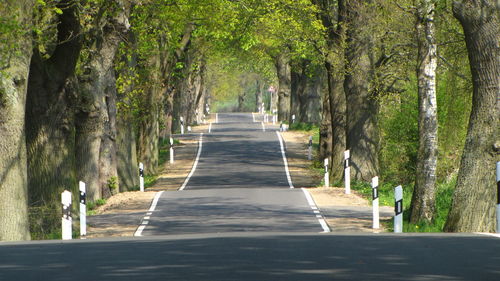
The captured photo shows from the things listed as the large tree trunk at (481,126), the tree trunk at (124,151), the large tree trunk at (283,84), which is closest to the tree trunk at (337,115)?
the tree trunk at (124,151)

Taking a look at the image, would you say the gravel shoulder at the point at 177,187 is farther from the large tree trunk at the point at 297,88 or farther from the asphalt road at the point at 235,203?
the large tree trunk at the point at 297,88

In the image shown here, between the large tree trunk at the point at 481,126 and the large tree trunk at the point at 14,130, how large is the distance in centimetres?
764

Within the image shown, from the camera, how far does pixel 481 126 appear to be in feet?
52.0

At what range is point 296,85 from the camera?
Result: 237 feet

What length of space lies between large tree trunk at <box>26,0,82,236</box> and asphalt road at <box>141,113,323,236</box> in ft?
7.43

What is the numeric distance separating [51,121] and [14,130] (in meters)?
3.54

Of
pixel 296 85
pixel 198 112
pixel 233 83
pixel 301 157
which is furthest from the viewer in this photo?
pixel 233 83

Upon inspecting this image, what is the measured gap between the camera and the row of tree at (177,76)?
52.6 ft

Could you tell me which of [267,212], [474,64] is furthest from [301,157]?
[474,64]

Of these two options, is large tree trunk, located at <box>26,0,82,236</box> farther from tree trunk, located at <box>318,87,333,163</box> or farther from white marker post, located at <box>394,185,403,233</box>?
tree trunk, located at <box>318,87,333,163</box>

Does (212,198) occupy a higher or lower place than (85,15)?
lower

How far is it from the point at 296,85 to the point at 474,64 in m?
56.4

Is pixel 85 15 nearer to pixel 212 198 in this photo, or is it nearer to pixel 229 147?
pixel 212 198

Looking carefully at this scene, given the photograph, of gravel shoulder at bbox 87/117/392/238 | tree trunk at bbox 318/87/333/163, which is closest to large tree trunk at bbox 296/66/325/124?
gravel shoulder at bbox 87/117/392/238
